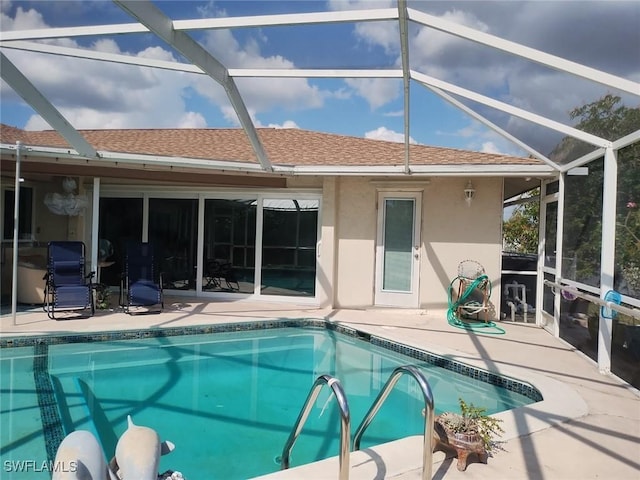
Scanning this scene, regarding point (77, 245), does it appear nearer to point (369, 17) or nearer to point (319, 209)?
point (319, 209)

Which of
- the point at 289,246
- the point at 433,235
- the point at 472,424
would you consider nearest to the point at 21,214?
the point at 289,246

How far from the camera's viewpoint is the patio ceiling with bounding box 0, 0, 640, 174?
4.50 m

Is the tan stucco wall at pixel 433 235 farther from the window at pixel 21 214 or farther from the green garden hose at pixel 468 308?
the window at pixel 21 214

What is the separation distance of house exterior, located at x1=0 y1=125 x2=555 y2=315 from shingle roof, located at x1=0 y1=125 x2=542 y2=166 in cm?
4

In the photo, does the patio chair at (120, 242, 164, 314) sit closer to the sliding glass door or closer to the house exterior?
the house exterior

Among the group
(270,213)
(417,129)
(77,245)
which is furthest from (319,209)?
(77,245)

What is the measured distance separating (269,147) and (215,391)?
726 cm

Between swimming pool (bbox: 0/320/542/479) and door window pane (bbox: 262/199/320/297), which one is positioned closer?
swimming pool (bbox: 0/320/542/479)

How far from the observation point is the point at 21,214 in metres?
10.4

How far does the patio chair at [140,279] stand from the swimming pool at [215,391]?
1.39 m

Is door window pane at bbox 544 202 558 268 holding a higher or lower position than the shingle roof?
lower

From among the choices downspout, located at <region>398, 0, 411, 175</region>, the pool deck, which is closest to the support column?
the pool deck

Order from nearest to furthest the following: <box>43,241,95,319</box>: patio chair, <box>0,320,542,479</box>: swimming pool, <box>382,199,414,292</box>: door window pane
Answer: <box>0,320,542,479</box>: swimming pool → <box>43,241,95,319</box>: patio chair → <box>382,199,414,292</box>: door window pane

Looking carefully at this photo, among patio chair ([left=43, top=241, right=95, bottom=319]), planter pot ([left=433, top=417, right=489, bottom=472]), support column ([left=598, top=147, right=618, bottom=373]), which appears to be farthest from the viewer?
patio chair ([left=43, top=241, right=95, bottom=319])
